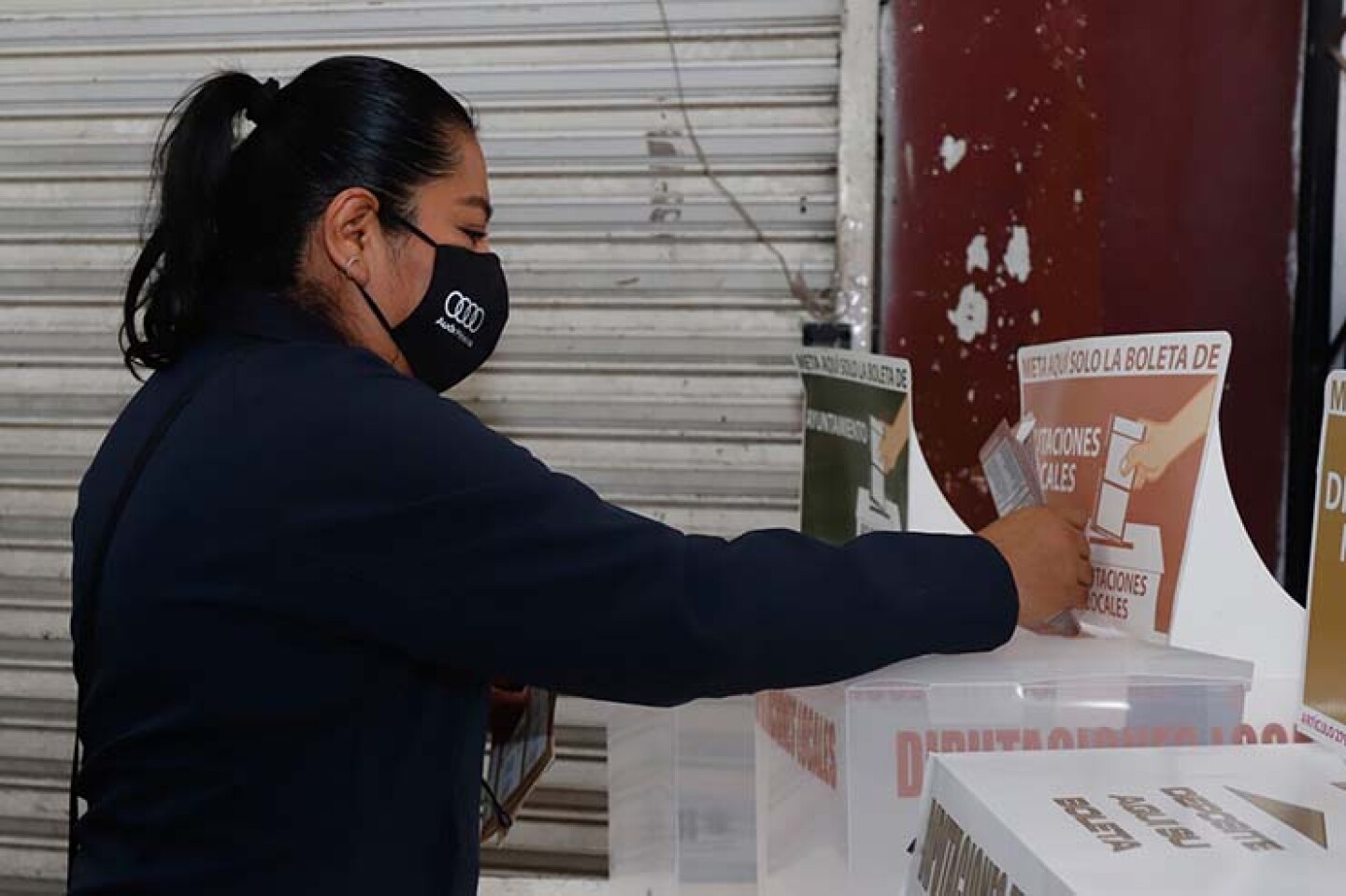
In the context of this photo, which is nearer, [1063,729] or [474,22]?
[1063,729]

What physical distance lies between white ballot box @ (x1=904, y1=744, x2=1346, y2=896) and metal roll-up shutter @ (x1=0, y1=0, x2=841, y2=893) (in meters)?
1.87

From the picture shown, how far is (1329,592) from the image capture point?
115 cm

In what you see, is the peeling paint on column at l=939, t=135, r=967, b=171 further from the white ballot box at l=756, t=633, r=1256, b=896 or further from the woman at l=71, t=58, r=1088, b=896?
the white ballot box at l=756, t=633, r=1256, b=896

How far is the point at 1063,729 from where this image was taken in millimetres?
1253

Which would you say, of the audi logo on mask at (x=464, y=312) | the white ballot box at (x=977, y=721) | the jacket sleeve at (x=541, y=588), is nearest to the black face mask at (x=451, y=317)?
the audi logo on mask at (x=464, y=312)

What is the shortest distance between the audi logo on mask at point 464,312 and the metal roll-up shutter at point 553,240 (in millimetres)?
1389

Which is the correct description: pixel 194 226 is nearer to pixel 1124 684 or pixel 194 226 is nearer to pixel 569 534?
pixel 569 534

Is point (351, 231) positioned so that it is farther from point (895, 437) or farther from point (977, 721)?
point (977, 721)

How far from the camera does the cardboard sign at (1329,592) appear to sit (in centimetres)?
112

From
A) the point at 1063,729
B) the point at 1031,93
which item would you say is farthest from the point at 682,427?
the point at 1063,729

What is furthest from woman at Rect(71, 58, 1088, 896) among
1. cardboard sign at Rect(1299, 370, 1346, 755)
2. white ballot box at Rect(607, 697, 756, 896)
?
white ballot box at Rect(607, 697, 756, 896)

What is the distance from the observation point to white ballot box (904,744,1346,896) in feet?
2.75

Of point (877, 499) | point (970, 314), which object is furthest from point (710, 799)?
point (970, 314)

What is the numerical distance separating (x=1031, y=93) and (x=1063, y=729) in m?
1.55
